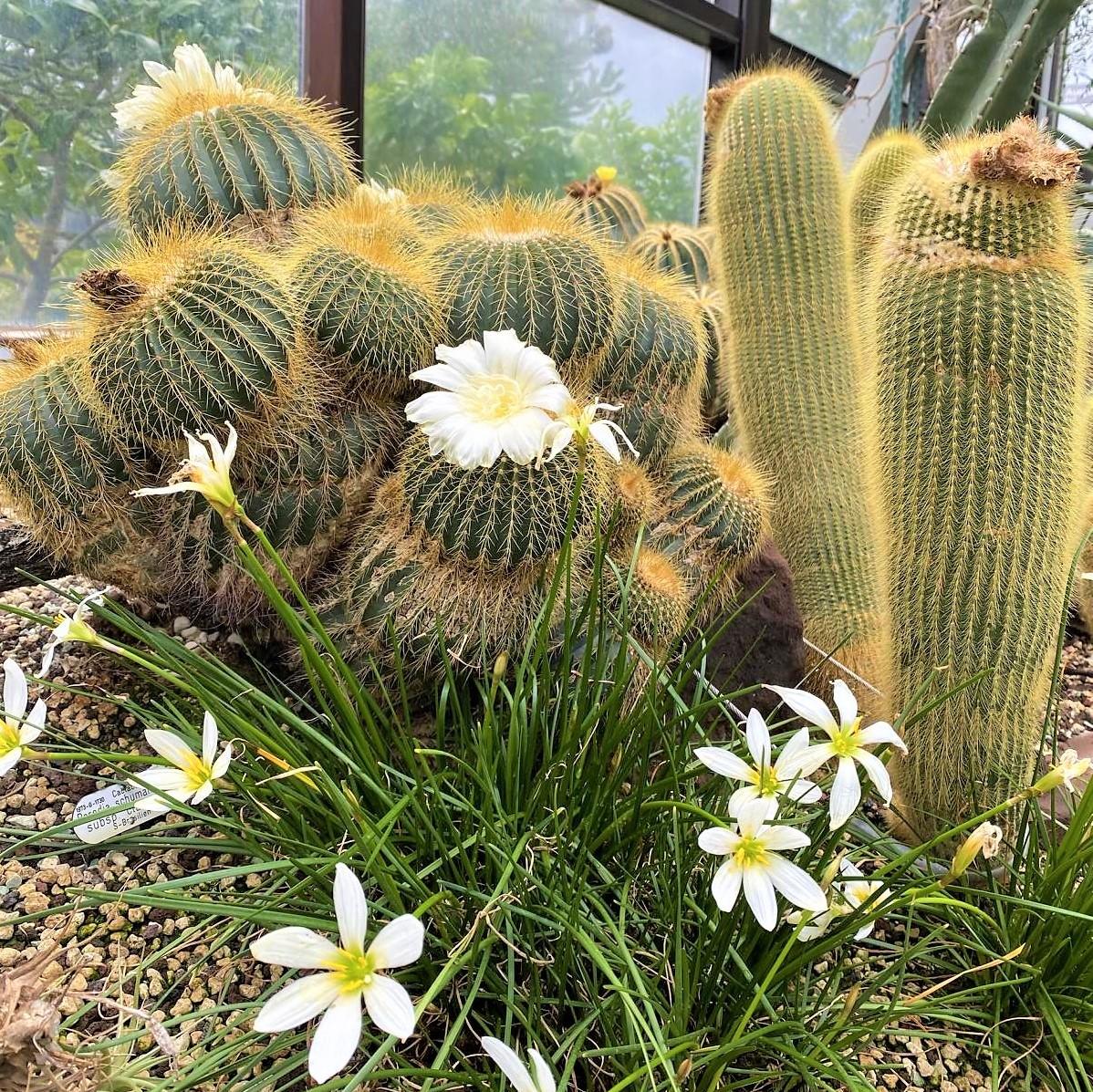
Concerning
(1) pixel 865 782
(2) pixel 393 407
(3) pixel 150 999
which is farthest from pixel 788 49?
(3) pixel 150 999

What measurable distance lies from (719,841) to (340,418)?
69 cm

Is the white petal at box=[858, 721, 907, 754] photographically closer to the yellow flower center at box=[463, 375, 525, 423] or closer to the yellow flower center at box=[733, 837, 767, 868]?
the yellow flower center at box=[733, 837, 767, 868]

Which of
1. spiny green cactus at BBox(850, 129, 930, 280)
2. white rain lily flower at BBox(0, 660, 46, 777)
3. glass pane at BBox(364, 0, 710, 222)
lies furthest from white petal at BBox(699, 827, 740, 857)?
glass pane at BBox(364, 0, 710, 222)

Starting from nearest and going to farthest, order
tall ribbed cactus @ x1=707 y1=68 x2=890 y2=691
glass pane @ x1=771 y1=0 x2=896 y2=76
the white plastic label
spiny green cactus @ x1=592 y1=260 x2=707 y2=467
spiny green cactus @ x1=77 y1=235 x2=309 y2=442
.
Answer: the white plastic label → spiny green cactus @ x1=77 y1=235 x2=309 y2=442 → spiny green cactus @ x1=592 y1=260 x2=707 y2=467 → tall ribbed cactus @ x1=707 y1=68 x2=890 y2=691 → glass pane @ x1=771 y1=0 x2=896 y2=76

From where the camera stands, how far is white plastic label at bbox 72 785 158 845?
801 mm

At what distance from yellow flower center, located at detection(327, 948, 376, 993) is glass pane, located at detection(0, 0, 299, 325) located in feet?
5.88

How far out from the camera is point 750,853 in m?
0.58

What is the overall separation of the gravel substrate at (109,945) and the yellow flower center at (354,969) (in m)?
0.21

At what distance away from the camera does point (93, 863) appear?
86 centimetres

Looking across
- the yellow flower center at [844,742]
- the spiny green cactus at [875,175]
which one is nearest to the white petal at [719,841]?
the yellow flower center at [844,742]

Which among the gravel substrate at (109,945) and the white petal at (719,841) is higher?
the white petal at (719,841)

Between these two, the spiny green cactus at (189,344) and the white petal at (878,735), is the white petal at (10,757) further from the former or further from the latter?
the white petal at (878,735)

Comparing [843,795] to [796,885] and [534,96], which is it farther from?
[534,96]

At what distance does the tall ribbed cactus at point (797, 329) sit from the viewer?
165 cm
